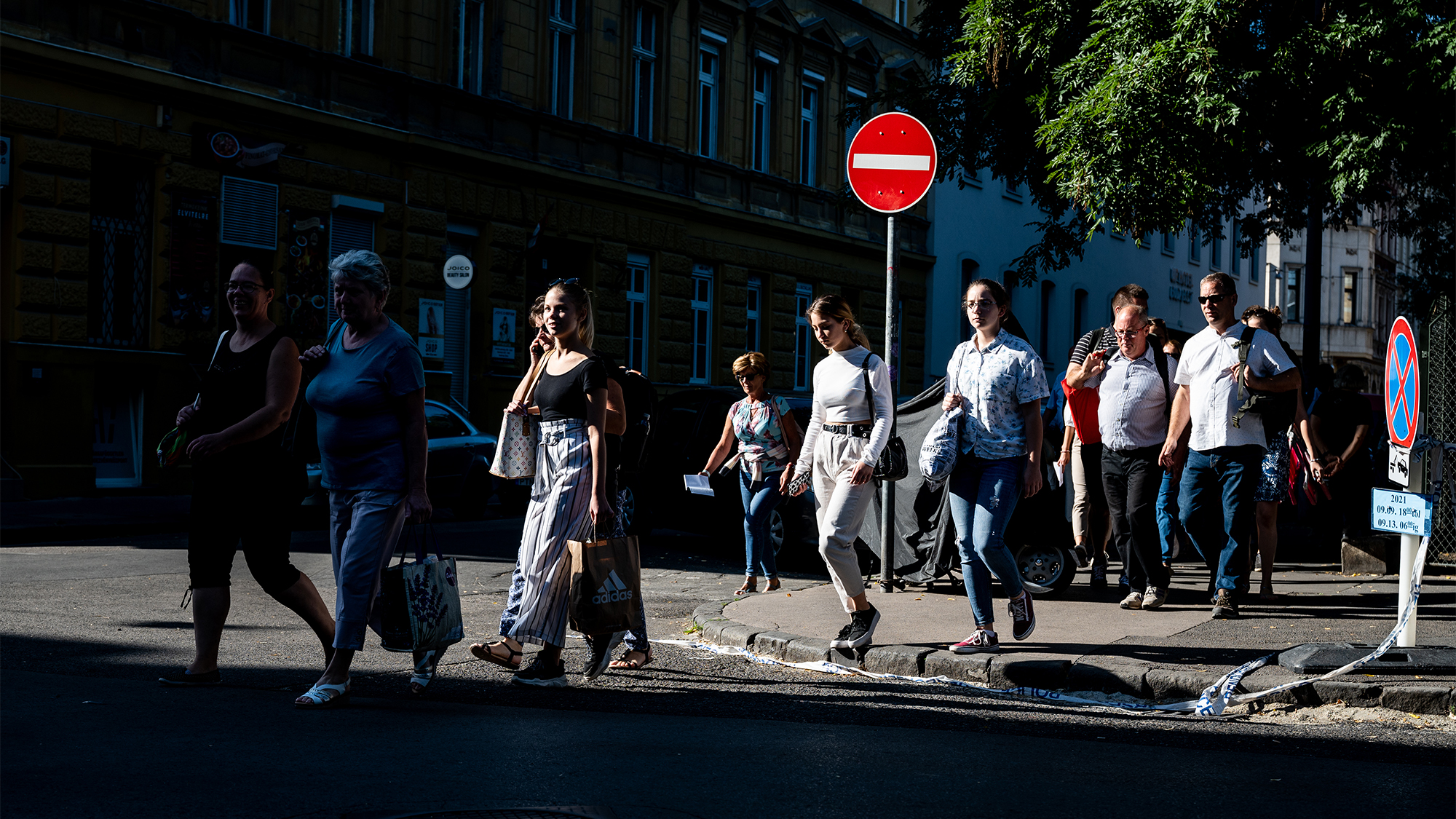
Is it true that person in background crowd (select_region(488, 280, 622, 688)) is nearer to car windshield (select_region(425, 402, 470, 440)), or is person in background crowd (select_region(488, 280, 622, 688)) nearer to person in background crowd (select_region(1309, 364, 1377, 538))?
person in background crowd (select_region(1309, 364, 1377, 538))

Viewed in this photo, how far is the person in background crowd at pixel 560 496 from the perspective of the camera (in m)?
6.87

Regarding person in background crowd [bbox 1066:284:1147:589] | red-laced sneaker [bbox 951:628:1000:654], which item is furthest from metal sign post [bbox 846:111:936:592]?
red-laced sneaker [bbox 951:628:1000:654]

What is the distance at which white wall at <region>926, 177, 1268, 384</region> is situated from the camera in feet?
122

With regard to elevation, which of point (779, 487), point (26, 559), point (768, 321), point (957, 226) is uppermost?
point (957, 226)

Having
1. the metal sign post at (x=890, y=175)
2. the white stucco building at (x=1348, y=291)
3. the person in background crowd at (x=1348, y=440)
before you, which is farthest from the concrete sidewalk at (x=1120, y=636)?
the white stucco building at (x=1348, y=291)

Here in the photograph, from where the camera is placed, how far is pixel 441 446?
17.6 meters

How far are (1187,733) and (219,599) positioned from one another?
4.01m

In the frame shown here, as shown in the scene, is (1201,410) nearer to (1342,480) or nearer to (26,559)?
(1342,480)

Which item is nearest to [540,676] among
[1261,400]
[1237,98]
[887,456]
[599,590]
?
[599,590]

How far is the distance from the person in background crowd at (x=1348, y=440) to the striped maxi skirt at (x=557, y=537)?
658 centimetres

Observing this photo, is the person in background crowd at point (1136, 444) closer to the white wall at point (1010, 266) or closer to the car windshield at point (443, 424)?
the car windshield at point (443, 424)

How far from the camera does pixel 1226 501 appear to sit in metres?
8.91

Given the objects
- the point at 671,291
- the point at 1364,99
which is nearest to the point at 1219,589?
the point at 1364,99

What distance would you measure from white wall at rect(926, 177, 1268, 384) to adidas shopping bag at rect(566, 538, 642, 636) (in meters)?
28.6
